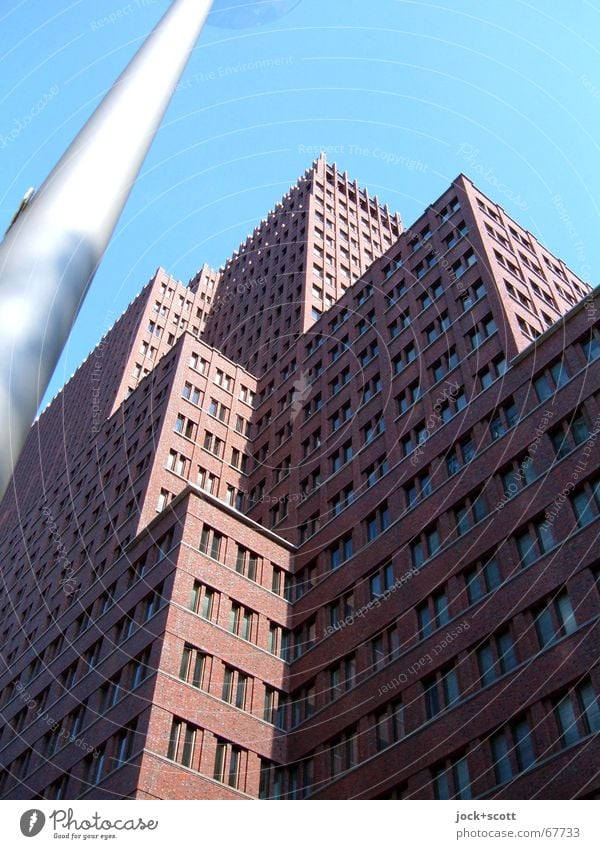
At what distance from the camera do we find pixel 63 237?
6.24m

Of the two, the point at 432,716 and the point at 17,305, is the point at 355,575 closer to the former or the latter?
the point at 432,716

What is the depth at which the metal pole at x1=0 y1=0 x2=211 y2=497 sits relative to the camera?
5.43m

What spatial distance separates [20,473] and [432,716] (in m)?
108

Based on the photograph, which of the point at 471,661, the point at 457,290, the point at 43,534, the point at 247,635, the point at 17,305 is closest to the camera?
the point at 17,305

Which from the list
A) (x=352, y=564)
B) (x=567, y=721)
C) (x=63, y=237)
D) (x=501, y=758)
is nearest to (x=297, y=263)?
(x=352, y=564)

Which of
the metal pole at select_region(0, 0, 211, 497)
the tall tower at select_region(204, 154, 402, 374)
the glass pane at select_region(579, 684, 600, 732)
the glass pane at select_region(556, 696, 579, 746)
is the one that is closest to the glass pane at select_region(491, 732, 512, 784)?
the glass pane at select_region(556, 696, 579, 746)

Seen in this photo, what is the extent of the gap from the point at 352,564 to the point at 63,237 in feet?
170

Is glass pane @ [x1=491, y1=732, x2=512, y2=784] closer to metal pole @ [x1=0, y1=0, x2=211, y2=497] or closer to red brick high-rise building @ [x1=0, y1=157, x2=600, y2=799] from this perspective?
red brick high-rise building @ [x1=0, y1=157, x2=600, y2=799]

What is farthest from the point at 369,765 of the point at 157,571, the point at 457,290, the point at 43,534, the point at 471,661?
the point at 43,534

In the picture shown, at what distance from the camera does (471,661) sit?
42.7m

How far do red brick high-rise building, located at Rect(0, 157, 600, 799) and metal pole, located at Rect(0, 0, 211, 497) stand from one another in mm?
33276

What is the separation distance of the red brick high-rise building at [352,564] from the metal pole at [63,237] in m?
33.3
